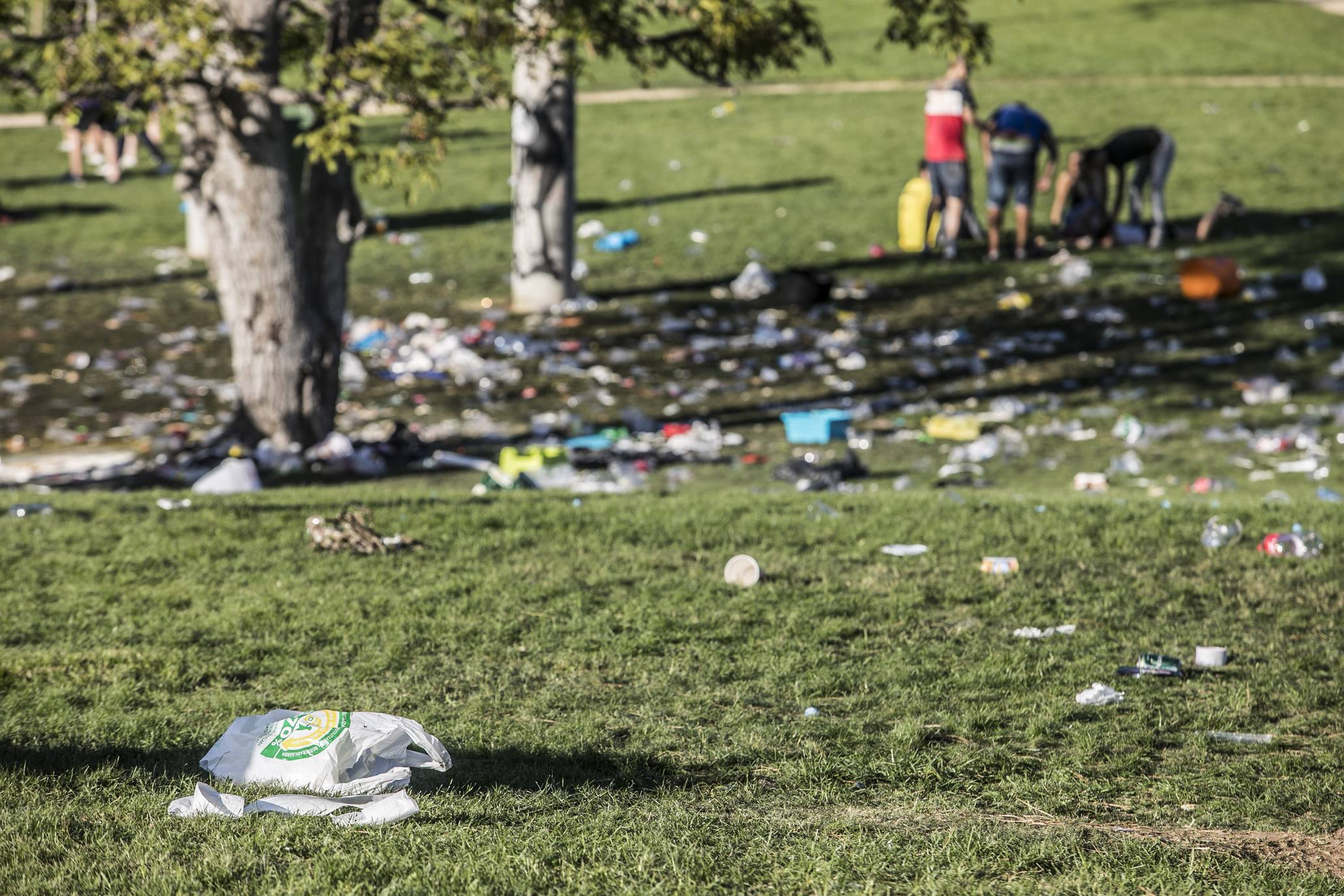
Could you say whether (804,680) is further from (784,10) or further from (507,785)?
(784,10)

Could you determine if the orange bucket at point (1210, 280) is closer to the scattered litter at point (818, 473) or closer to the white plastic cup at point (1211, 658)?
the scattered litter at point (818, 473)

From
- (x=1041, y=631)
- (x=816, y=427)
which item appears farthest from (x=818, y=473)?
(x=1041, y=631)

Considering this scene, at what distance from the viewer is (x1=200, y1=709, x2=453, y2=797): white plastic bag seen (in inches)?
155

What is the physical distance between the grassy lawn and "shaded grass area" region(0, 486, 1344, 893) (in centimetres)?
2

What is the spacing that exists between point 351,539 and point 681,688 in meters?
2.33

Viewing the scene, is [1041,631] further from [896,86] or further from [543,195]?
[896,86]

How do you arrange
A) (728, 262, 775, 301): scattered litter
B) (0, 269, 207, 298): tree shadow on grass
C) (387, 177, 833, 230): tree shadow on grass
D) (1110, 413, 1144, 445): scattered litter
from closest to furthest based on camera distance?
1. (1110, 413, 1144, 445): scattered litter
2. (728, 262, 775, 301): scattered litter
3. (0, 269, 207, 298): tree shadow on grass
4. (387, 177, 833, 230): tree shadow on grass

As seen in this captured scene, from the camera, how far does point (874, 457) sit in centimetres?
984

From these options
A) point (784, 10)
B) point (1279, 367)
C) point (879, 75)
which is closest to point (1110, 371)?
point (1279, 367)

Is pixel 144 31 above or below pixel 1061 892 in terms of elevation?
above

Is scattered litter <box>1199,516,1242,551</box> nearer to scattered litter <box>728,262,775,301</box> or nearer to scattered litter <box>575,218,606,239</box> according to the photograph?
scattered litter <box>728,262,775,301</box>

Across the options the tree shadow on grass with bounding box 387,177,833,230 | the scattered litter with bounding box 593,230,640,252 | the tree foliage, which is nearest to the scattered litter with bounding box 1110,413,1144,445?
the tree foliage

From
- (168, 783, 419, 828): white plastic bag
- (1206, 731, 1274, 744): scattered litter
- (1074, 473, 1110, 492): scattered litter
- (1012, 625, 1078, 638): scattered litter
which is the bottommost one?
(1074, 473, 1110, 492): scattered litter

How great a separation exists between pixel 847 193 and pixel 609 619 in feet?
50.0
